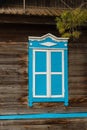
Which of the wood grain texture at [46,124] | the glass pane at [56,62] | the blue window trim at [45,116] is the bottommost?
the wood grain texture at [46,124]

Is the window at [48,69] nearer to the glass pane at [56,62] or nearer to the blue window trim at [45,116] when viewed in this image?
the glass pane at [56,62]

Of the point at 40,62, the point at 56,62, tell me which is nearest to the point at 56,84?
the point at 56,62

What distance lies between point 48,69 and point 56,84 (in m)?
0.46

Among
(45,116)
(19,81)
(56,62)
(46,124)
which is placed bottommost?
(46,124)

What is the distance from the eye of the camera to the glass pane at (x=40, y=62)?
11.3 metres

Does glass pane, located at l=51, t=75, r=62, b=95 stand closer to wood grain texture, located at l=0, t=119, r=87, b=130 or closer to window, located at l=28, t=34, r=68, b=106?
window, located at l=28, t=34, r=68, b=106

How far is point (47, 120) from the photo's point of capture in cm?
1150

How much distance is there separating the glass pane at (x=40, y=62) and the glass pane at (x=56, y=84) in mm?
366

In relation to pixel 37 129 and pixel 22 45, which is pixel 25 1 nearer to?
pixel 22 45

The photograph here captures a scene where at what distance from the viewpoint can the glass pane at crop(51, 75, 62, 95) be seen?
11.4 m

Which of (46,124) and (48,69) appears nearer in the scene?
(48,69)

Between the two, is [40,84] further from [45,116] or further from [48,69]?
[45,116]

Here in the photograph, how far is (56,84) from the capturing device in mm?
11445

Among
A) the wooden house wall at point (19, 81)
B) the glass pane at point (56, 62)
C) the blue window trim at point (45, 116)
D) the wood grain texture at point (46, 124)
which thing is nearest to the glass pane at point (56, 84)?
the glass pane at point (56, 62)
